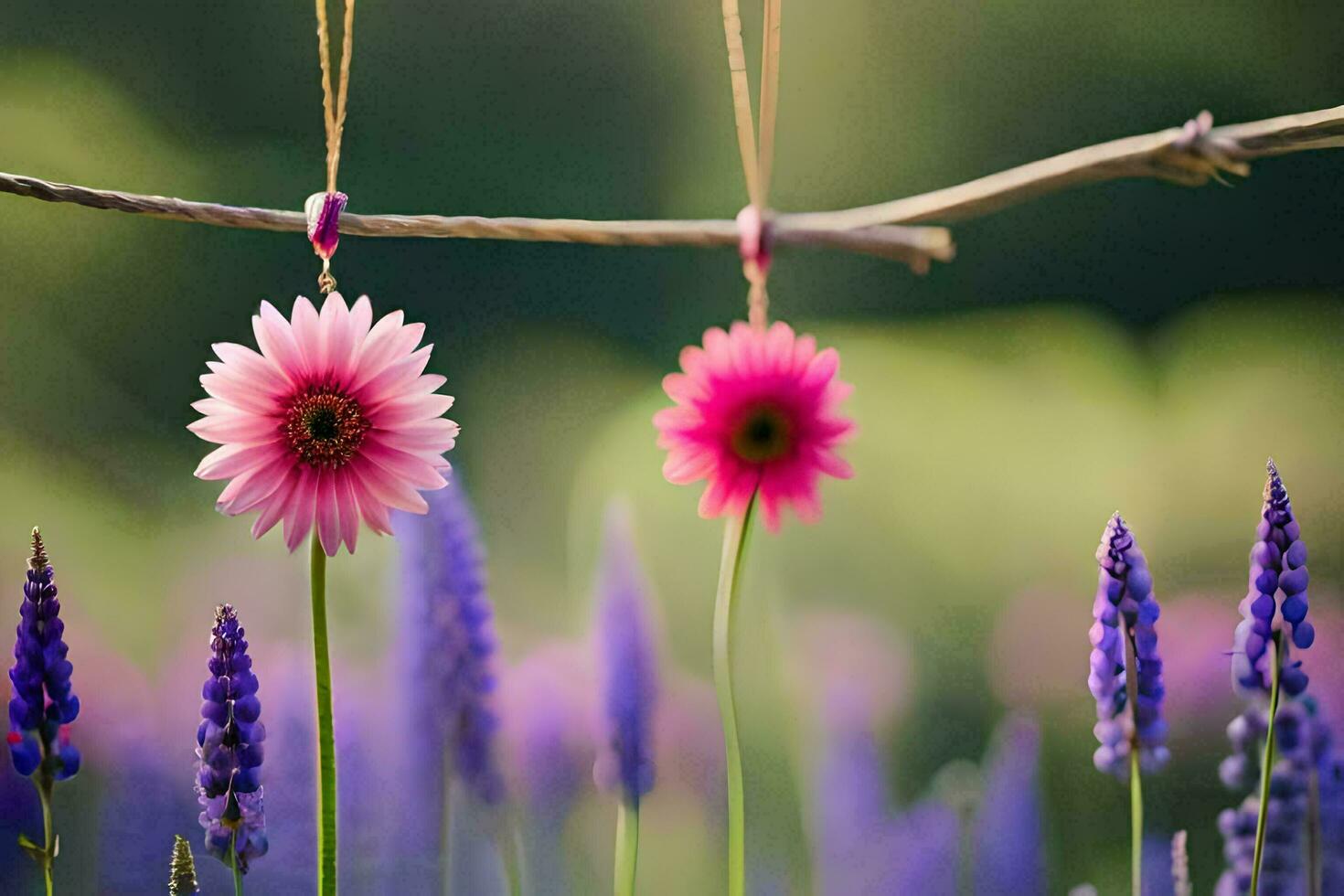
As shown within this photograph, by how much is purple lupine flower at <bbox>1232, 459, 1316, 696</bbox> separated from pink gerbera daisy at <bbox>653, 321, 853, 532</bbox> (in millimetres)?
290

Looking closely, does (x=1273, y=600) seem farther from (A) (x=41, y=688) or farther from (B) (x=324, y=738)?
(A) (x=41, y=688)

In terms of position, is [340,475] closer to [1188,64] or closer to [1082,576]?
[1082,576]

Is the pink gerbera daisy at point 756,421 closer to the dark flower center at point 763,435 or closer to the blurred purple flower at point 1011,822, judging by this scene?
the dark flower center at point 763,435

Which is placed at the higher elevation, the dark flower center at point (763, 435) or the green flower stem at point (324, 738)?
the dark flower center at point (763, 435)

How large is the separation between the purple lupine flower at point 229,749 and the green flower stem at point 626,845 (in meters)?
0.24

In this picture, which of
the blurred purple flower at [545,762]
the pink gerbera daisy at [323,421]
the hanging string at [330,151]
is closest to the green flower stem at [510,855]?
the blurred purple flower at [545,762]

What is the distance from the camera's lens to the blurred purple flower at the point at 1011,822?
2.80ft

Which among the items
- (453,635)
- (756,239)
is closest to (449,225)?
(756,239)

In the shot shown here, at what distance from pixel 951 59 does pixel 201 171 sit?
57 cm

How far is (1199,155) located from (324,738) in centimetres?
61

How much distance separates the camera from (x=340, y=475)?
724 mm

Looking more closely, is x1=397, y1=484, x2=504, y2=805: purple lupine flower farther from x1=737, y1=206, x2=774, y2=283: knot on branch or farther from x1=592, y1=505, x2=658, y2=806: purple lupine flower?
x1=737, y1=206, x2=774, y2=283: knot on branch

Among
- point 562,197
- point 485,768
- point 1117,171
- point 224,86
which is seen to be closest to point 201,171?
point 224,86

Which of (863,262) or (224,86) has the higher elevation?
(224,86)
